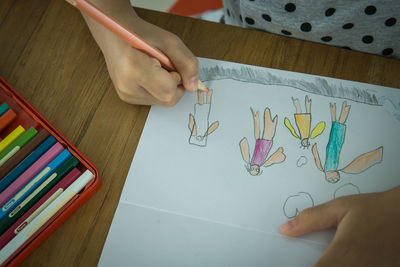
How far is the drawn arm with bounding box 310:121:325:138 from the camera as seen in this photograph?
1.48ft

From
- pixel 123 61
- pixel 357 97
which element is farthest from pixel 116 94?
pixel 357 97

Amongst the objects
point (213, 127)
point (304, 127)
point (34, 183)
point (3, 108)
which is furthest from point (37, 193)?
point (304, 127)

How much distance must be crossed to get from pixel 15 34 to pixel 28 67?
6 cm

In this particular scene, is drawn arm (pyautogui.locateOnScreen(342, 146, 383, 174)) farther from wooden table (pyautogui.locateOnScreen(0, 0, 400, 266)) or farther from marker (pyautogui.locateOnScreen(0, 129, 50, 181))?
marker (pyautogui.locateOnScreen(0, 129, 50, 181))

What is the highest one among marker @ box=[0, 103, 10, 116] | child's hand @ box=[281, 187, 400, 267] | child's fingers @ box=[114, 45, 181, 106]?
child's fingers @ box=[114, 45, 181, 106]

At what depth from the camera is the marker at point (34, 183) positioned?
0.40 m

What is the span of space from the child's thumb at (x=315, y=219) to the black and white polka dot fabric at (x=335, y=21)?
0.26 m

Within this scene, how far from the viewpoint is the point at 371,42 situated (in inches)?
20.6

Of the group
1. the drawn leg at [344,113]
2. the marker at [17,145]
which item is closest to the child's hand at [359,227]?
the drawn leg at [344,113]

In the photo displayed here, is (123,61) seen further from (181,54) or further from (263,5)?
(263,5)

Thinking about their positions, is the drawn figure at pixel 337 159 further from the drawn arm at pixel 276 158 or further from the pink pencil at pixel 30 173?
the pink pencil at pixel 30 173

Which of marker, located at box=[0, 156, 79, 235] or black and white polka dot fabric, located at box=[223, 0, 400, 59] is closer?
marker, located at box=[0, 156, 79, 235]

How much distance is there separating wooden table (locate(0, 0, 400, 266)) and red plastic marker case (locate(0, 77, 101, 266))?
2 cm

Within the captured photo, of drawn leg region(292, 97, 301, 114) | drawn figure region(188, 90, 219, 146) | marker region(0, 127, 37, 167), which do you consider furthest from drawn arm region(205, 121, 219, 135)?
marker region(0, 127, 37, 167)
